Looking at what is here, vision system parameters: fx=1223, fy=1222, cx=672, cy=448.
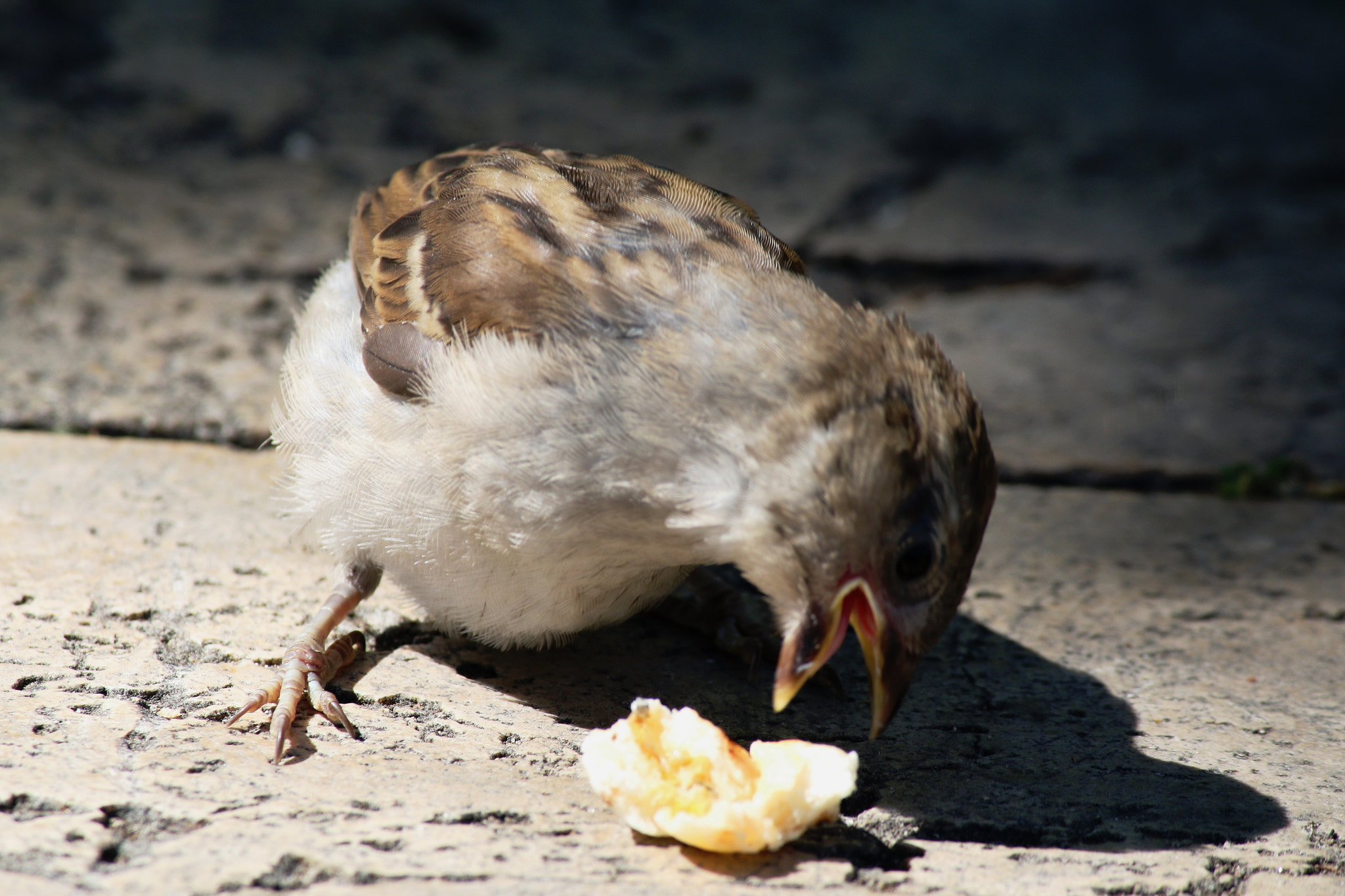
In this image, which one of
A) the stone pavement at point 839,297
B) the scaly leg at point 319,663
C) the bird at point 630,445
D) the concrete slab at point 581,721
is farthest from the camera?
the scaly leg at point 319,663

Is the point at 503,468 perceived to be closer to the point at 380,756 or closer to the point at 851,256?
the point at 380,756

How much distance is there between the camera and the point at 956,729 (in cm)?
320

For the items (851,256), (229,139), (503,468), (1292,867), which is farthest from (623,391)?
(229,139)

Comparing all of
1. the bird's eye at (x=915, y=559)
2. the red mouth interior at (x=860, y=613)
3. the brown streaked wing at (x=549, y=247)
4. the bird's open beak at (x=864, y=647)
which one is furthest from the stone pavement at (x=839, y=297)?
the brown streaked wing at (x=549, y=247)

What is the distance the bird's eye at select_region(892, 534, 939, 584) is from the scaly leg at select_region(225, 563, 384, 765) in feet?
4.39

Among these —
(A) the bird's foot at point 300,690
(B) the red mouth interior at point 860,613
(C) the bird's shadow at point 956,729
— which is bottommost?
(A) the bird's foot at point 300,690

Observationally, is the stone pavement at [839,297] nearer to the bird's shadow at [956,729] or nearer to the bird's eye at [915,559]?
the bird's shadow at [956,729]

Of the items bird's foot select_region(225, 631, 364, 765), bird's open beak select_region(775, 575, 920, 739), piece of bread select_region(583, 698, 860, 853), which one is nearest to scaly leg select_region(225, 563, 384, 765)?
bird's foot select_region(225, 631, 364, 765)

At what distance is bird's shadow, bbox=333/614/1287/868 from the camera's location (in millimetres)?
2760

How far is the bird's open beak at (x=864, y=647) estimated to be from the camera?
2.70 metres

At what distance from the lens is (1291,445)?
5.08 meters

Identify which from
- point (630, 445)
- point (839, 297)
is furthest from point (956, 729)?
point (839, 297)

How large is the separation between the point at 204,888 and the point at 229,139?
5883 millimetres

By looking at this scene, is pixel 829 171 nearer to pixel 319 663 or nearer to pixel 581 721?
pixel 581 721
